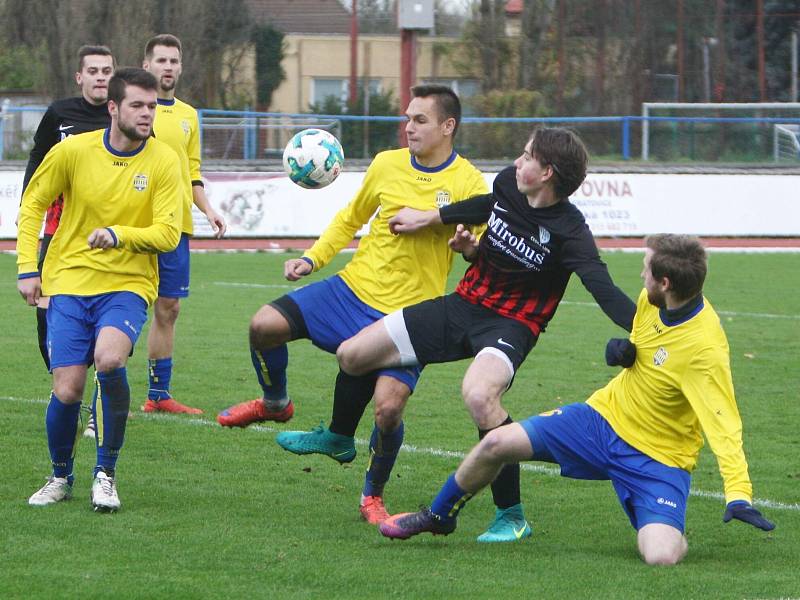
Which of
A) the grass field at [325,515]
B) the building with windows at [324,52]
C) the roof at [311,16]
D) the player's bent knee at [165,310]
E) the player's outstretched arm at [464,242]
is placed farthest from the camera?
the roof at [311,16]

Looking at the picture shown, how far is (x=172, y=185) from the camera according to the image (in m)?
6.46

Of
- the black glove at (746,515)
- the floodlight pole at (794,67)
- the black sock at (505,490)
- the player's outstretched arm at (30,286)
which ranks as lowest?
the black sock at (505,490)

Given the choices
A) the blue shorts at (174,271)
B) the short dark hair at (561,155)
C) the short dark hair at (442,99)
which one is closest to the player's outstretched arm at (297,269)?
the short dark hair at (442,99)

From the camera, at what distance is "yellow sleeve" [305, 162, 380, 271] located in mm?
6789

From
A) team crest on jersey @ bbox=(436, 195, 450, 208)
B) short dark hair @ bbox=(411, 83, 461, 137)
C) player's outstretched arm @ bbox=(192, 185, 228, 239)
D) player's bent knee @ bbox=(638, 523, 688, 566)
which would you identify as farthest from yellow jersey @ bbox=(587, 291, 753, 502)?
player's outstretched arm @ bbox=(192, 185, 228, 239)

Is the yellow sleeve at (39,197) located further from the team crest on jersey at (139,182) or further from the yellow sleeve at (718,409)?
the yellow sleeve at (718,409)

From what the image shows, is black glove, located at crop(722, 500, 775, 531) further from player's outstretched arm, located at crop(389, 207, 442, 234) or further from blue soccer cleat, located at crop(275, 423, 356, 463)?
blue soccer cleat, located at crop(275, 423, 356, 463)

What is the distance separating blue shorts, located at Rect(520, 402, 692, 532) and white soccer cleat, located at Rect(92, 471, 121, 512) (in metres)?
1.90

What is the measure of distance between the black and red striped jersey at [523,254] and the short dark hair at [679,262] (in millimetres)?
363

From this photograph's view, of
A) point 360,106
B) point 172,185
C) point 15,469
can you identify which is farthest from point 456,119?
point 360,106

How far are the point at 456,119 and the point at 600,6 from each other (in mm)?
25435

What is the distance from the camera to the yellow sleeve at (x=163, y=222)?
617cm

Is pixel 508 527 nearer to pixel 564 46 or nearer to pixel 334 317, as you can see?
pixel 334 317

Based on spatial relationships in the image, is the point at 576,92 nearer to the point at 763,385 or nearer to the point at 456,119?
the point at 763,385
